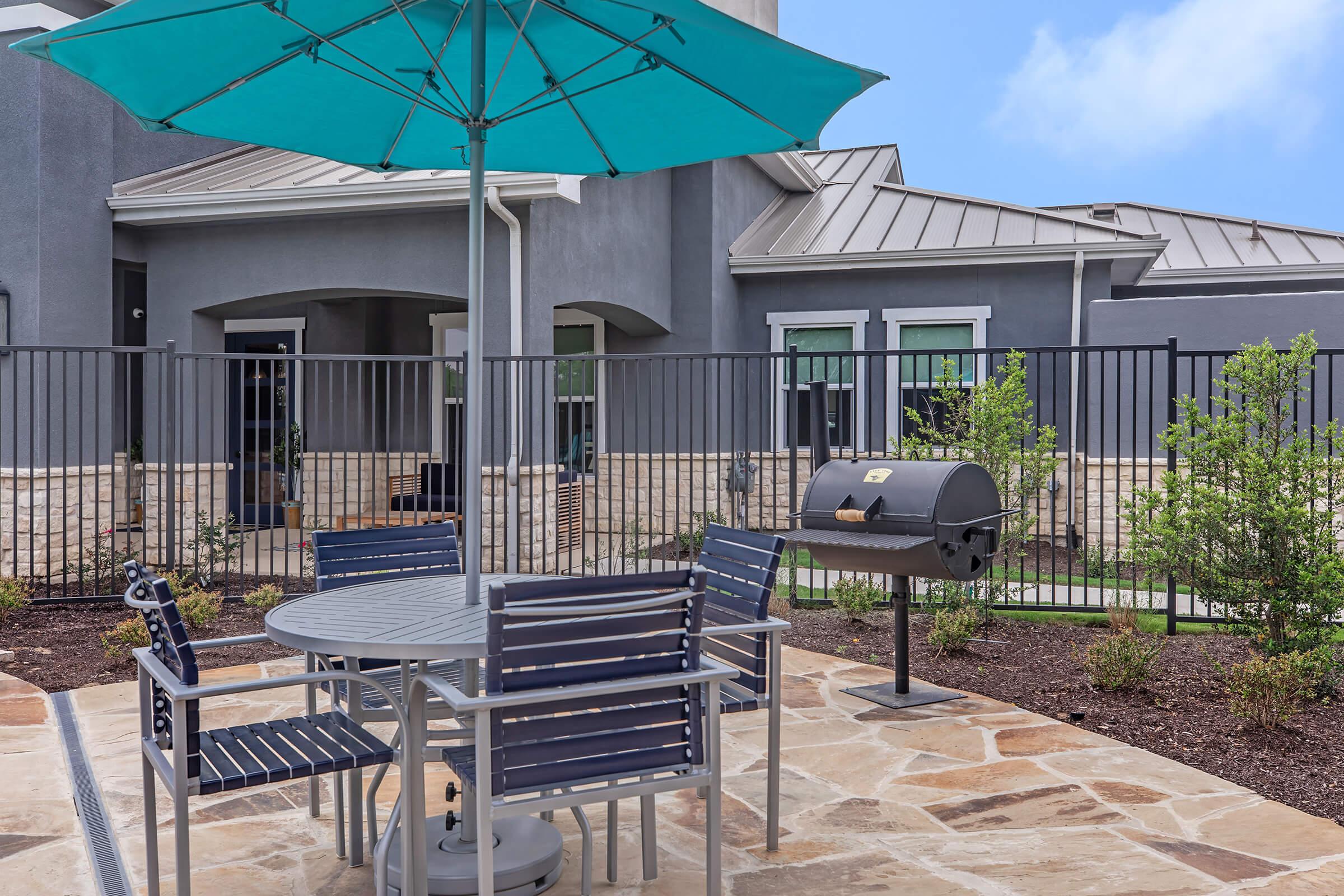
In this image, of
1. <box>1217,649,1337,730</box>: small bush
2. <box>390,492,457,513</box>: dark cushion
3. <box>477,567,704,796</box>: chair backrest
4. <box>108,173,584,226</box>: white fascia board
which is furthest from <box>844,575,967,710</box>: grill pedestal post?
<box>390,492,457,513</box>: dark cushion

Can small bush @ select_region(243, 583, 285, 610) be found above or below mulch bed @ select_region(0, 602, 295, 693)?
above

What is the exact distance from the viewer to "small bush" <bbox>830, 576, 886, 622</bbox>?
25.2 ft

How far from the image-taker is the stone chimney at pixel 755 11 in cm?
1359

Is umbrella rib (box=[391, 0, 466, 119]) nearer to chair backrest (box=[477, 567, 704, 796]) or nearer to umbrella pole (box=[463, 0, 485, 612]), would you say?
umbrella pole (box=[463, 0, 485, 612])

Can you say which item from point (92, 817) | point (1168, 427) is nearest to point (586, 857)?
point (92, 817)

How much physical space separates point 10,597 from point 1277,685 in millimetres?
7815

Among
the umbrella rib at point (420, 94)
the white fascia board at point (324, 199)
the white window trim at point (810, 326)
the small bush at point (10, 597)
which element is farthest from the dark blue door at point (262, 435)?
the umbrella rib at point (420, 94)

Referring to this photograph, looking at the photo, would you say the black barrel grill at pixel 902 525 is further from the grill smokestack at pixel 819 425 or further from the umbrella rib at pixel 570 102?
the umbrella rib at pixel 570 102

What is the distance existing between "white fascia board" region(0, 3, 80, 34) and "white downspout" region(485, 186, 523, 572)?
439 cm

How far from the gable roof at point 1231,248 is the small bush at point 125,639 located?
12.5 m

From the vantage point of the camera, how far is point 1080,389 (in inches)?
450

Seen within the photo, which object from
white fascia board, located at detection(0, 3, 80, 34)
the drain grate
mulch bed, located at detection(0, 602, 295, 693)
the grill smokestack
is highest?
white fascia board, located at detection(0, 3, 80, 34)

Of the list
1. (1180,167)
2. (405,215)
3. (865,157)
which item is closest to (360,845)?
(405,215)

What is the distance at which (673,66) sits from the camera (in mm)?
3729
